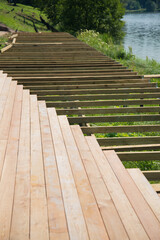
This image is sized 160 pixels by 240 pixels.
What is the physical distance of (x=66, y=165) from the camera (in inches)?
154

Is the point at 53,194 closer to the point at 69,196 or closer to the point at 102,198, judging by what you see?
the point at 69,196

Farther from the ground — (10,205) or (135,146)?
(10,205)

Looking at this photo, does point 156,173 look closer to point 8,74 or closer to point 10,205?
point 10,205

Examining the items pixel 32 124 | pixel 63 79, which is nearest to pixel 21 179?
pixel 32 124

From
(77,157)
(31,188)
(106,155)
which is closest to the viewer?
(31,188)

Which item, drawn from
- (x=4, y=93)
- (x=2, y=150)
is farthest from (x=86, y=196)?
(x=4, y=93)

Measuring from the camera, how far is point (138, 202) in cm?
332

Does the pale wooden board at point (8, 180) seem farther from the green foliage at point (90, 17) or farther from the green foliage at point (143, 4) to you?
the green foliage at point (143, 4)

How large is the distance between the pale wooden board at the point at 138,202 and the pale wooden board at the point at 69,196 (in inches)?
23.0

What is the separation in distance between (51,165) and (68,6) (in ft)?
129

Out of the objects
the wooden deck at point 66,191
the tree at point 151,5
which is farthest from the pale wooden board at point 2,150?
the tree at point 151,5

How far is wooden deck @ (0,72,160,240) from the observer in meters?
2.77

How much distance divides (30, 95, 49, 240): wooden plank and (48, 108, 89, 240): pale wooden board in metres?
0.21

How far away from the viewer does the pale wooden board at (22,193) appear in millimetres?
2693
